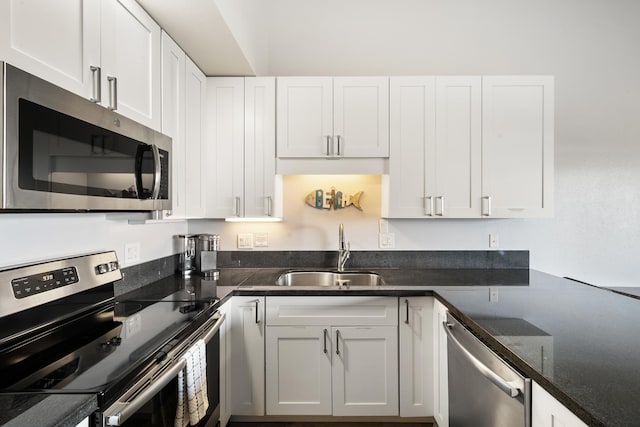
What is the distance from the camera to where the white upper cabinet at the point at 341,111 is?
2.29m

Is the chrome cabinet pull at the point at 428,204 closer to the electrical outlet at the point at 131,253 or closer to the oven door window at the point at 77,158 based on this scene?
the oven door window at the point at 77,158

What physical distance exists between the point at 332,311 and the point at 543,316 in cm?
103

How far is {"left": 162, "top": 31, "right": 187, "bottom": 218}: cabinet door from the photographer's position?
1.76 meters

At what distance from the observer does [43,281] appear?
4.03 feet

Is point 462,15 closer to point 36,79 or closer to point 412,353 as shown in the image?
point 412,353

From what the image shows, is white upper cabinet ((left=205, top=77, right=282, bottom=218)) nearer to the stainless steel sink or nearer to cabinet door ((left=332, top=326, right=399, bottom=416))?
the stainless steel sink

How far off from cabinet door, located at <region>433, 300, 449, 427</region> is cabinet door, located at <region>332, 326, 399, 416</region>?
0.71 feet

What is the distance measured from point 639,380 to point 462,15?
8.76 ft

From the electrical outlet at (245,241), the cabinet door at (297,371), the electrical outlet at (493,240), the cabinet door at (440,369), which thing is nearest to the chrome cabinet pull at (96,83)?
the cabinet door at (297,371)

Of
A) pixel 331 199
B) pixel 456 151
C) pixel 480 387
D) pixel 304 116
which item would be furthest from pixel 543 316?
pixel 304 116

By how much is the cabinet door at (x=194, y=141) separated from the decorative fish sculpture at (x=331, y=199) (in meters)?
0.76

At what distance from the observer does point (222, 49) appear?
77.8 inches

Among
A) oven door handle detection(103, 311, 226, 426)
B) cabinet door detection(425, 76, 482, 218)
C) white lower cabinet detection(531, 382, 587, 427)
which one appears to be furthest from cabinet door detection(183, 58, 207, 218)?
white lower cabinet detection(531, 382, 587, 427)

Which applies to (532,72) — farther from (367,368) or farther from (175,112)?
(175,112)
